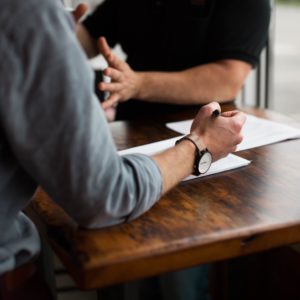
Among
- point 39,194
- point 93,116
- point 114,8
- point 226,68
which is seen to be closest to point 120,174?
point 93,116

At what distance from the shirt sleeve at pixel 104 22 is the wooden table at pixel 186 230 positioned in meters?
1.15

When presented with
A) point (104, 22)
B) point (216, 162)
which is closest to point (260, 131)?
point (216, 162)

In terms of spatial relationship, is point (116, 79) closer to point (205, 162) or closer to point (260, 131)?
point (260, 131)

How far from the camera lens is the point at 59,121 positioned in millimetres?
729

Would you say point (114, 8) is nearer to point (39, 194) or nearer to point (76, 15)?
point (76, 15)

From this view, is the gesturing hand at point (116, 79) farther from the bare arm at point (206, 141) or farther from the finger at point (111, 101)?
the bare arm at point (206, 141)

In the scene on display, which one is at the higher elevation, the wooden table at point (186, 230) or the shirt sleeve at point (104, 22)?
the shirt sleeve at point (104, 22)

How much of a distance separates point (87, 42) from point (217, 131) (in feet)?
3.86

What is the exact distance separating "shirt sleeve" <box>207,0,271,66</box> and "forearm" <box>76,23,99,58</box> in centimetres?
55

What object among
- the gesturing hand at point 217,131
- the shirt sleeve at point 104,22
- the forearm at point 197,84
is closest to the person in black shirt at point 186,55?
the forearm at point 197,84

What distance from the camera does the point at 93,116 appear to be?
750 mm

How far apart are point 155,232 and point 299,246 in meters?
0.93

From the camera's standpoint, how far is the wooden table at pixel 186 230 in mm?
767

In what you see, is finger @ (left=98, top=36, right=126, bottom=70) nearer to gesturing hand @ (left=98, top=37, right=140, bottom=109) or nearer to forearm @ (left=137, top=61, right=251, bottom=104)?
gesturing hand @ (left=98, top=37, right=140, bottom=109)
